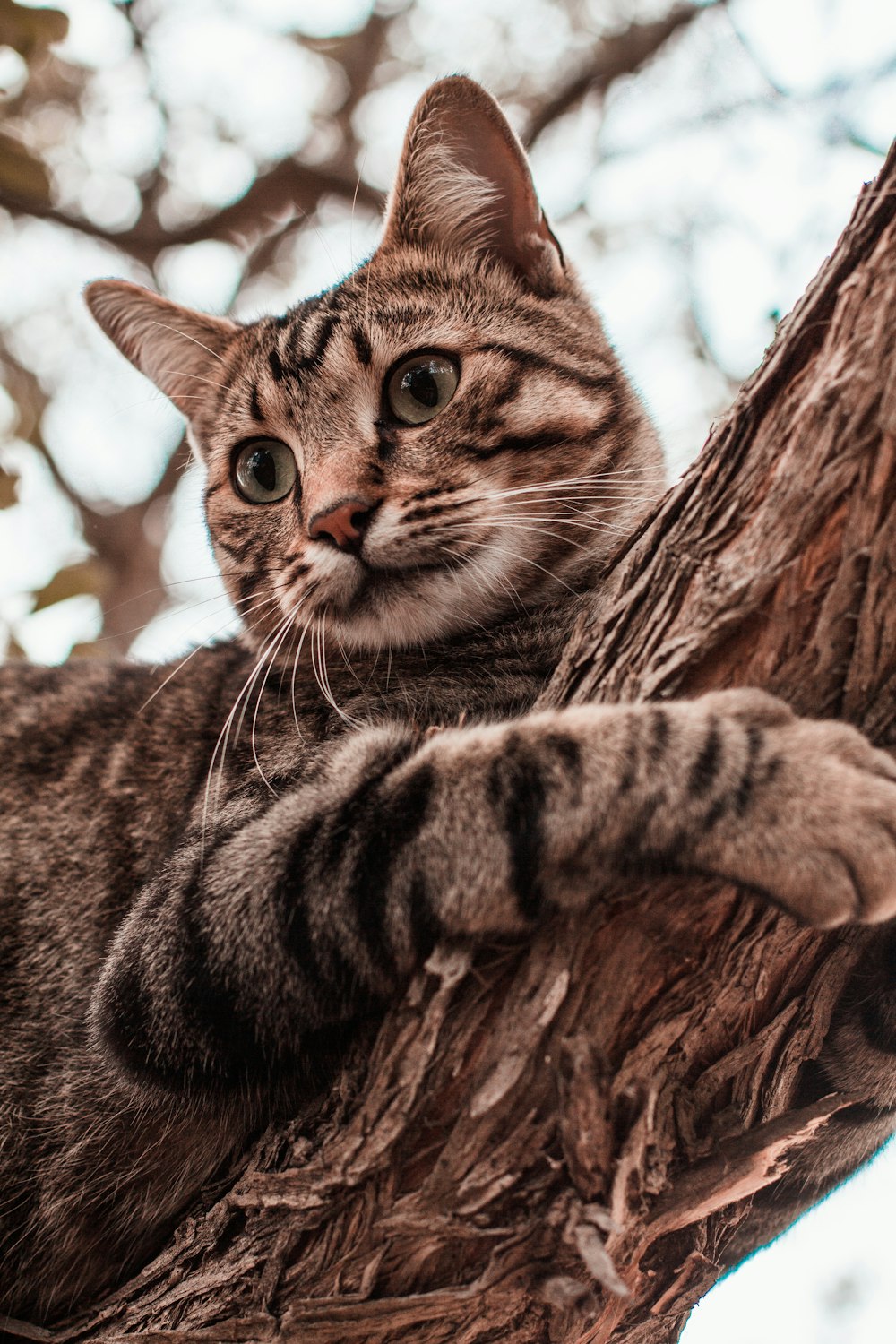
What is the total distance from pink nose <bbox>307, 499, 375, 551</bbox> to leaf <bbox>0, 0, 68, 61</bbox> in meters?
1.49

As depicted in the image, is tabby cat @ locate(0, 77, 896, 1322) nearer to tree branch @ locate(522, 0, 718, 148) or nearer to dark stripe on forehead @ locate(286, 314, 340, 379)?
dark stripe on forehead @ locate(286, 314, 340, 379)

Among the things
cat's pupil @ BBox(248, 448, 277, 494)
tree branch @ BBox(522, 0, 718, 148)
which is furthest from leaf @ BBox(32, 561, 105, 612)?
tree branch @ BBox(522, 0, 718, 148)

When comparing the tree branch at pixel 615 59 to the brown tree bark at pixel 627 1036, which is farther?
the tree branch at pixel 615 59

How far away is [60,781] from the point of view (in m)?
3.14

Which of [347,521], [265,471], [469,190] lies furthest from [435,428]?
[469,190]

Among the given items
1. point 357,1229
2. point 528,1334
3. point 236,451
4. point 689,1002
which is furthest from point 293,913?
point 236,451

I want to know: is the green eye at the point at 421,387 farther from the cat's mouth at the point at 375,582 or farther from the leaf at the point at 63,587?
the leaf at the point at 63,587

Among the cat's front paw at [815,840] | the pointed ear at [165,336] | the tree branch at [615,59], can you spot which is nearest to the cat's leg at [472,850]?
the cat's front paw at [815,840]

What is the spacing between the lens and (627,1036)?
1.78 m

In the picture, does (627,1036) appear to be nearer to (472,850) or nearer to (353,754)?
(472,850)

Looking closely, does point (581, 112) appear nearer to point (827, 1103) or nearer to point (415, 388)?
point (415, 388)

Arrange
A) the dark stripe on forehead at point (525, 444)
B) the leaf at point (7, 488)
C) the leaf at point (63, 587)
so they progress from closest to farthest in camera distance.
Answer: the dark stripe on forehead at point (525, 444)
the leaf at point (7, 488)
the leaf at point (63, 587)

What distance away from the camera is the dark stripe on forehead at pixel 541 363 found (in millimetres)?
2852

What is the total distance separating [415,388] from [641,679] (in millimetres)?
1268
